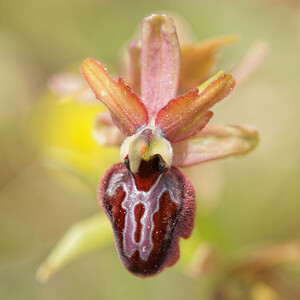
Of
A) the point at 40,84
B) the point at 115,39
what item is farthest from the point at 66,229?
the point at 115,39

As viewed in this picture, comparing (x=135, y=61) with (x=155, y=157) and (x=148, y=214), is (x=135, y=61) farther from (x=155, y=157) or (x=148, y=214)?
(x=148, y=214)

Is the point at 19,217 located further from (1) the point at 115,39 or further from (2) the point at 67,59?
(1) the point at 115,39

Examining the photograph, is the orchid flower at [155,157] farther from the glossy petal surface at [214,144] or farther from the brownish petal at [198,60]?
the brownish petal at [198,60]

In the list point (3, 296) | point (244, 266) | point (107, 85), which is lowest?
point (3, 296)

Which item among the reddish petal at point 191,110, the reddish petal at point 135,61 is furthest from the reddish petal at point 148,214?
the reddish petal at point 135,61

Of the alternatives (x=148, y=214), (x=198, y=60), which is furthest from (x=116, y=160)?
(x=148, y=214)
